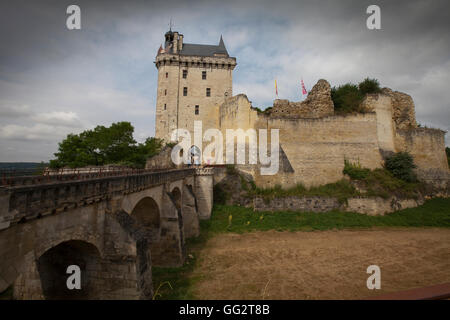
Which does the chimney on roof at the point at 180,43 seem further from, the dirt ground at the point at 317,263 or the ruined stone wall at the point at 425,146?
the ruined stone wall at the point at 425,146

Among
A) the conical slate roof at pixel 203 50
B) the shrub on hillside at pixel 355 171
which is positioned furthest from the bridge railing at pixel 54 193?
the conical slate roof at pixel 203 50

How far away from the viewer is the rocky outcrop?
81.1ft

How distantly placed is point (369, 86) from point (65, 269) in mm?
32858

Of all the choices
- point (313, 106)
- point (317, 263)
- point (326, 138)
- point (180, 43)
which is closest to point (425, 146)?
point (326, 138)

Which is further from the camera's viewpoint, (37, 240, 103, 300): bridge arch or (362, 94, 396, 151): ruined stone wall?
(362, 94, 396, 151): ruined stone wall

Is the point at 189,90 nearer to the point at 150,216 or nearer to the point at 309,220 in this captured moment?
the point at 309,220

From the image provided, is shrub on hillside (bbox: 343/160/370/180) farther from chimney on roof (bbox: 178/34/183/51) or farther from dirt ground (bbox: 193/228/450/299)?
chimney on roof (bbox: 178/34/183/51)

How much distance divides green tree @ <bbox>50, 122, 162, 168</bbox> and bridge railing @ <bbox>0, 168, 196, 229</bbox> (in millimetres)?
15242

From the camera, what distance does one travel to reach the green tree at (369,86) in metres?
26.6

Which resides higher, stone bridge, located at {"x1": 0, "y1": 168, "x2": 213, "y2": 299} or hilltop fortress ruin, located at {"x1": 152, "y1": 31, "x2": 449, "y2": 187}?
hilltop fortress ruin, located at {"x1": 152, "y1": 31, "x2": 449, "y2": 187}

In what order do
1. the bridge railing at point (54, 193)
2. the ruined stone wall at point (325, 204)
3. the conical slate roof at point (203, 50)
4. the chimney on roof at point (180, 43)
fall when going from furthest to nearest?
the conical slate roof at point (203, 50) → the chimney on roof at point (180, 43) → the ruined stone wall at point (325, 204) → the bridge railing at point (54, 193)

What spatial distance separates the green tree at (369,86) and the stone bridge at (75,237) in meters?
28.1

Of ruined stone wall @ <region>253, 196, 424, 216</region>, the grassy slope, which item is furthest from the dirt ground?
ruined stone wall @ <region>253, 196, 424, 216</region>

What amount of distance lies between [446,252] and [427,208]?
9.74m
